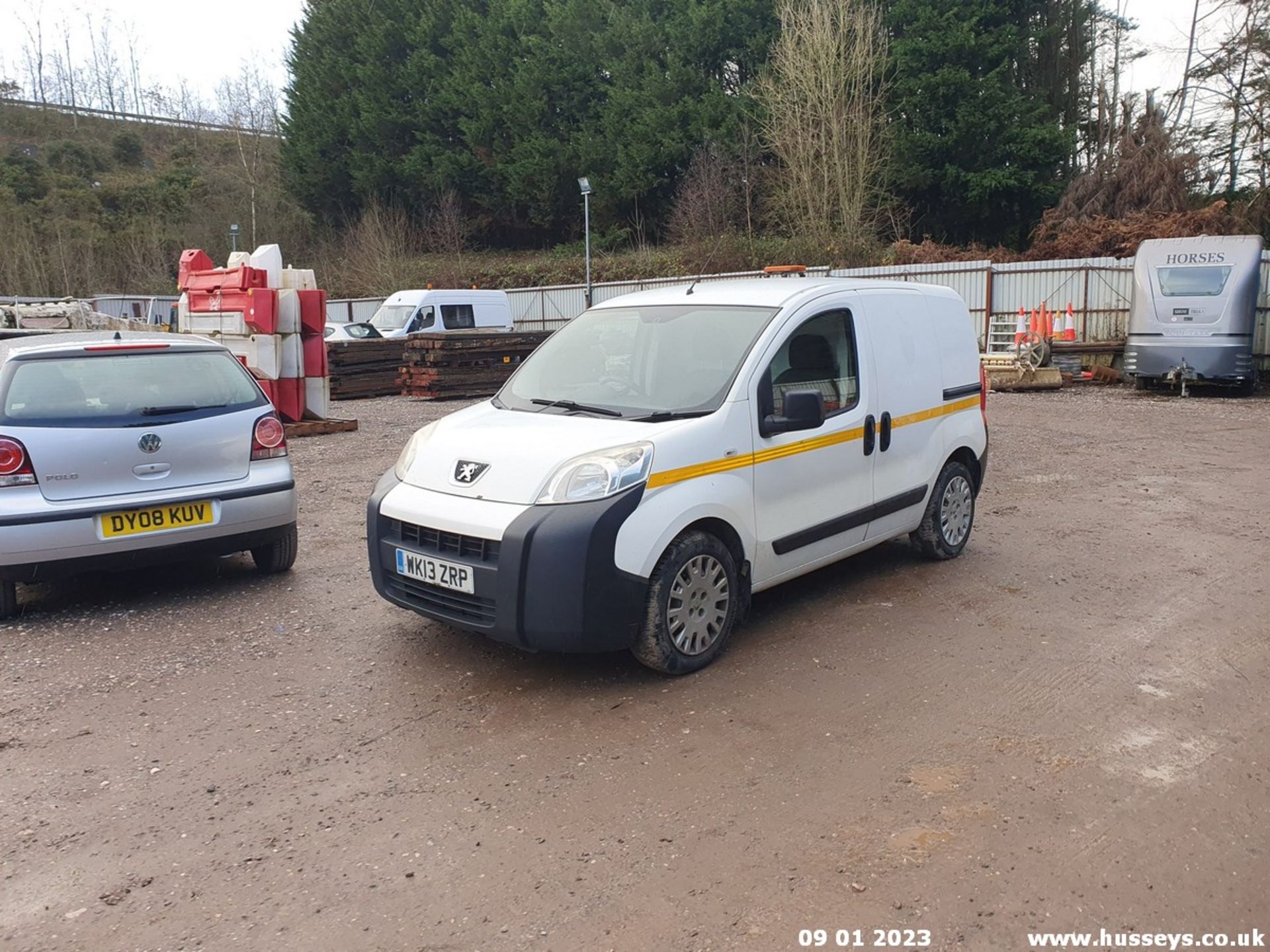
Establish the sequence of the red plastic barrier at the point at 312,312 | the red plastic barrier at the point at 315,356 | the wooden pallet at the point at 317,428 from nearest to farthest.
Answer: the red plastic barrier at the point at 312,312 < the red plastic barrier at the point at 315,356 < the wooden pallet at the point at 317,428

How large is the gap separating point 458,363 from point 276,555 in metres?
12.7

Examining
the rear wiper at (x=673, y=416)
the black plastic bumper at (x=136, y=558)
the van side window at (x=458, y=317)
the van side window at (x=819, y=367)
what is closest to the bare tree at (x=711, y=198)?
the van side window at (x=458, y=317)

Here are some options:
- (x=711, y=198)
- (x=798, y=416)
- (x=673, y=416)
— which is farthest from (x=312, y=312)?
(x=711, y=198)

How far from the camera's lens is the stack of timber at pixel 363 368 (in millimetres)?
19703

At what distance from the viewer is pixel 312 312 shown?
13.7 m

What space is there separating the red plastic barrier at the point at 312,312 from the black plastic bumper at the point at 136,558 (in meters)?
8.06

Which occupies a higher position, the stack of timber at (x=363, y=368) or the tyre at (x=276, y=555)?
the stack of timber at (x=363, y=368)

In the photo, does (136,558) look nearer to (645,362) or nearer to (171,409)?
(171,409)

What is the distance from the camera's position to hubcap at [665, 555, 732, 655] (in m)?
4.71

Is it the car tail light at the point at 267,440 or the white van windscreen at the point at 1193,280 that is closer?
the car tail light at the point at 267,440

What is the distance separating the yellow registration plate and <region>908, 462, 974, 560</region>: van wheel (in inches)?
178

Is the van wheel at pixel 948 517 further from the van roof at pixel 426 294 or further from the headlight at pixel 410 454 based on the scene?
the van roof at pixel 426 294

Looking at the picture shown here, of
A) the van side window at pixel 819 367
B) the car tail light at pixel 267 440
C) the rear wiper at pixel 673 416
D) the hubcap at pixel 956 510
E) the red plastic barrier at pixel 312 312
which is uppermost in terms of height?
the red plastic barrier at pixel 312 312

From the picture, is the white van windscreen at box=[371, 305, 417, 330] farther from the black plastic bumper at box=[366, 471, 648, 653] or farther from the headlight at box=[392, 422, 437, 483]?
the black plastic bumper at box=[366, 471, 648, 653]
